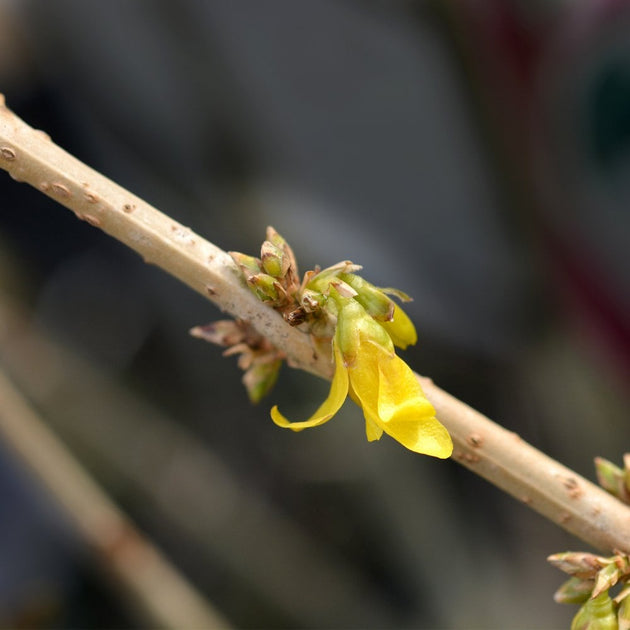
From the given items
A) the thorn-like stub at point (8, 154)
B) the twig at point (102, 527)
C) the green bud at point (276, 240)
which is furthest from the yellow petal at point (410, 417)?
the twig at point (102, 527)

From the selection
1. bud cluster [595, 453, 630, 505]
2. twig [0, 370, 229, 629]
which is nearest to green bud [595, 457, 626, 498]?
bud cluster [595, 453, 630, 505]

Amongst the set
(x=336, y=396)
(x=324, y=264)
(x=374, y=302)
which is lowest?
(x=336, y=396)

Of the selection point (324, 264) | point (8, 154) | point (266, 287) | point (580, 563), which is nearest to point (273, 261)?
point (266, 287)

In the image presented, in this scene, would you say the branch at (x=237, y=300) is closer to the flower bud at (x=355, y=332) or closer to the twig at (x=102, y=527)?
the flower bud at (x=355, y=332)

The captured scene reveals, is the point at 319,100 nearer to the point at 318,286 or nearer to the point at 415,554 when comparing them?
the point at 415,554

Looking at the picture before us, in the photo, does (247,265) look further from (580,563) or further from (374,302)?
(580,563)

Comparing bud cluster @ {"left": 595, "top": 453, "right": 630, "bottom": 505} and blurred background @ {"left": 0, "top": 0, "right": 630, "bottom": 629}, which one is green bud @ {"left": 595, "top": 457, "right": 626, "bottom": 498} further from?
blurred background @ {"left": 0, "top": 0, "right": 630, "bottom": 629}
